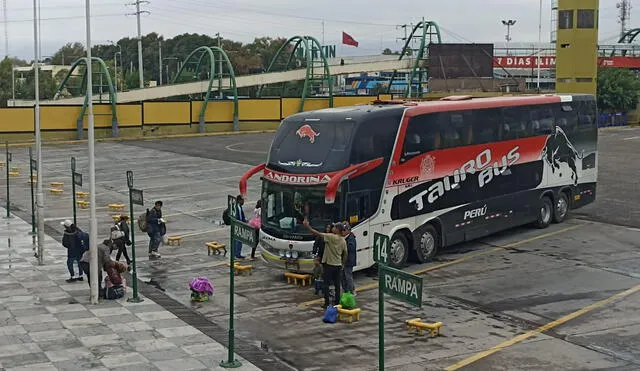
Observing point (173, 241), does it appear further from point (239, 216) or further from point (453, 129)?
point (453, 129)

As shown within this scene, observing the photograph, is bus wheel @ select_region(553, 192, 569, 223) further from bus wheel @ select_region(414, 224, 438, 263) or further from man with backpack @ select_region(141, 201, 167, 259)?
man with backpack @ select_region(141, 201, 167, 259)

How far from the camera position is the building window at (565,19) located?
63.1 meters

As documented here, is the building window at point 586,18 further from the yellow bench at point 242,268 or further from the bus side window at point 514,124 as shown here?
the yellow bench at point 242,268

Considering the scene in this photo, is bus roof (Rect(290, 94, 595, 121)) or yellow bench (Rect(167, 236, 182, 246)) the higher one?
bus roof (Rect(290, 94, 595, 121))

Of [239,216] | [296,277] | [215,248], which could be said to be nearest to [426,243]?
[296,277]

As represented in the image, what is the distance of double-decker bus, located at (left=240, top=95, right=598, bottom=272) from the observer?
18828mm

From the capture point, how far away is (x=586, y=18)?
62844 mm

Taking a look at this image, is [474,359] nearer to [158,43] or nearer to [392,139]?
[392,139]

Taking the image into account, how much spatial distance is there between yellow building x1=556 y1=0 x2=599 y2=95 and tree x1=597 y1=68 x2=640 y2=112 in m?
18.4

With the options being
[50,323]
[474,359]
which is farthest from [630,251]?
[50,323]

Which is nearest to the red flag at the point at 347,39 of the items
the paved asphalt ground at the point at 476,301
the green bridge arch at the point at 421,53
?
the green bridge arch at the point at 421,53

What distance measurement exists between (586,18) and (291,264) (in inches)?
1986

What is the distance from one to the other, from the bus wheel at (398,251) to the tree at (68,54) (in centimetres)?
16083

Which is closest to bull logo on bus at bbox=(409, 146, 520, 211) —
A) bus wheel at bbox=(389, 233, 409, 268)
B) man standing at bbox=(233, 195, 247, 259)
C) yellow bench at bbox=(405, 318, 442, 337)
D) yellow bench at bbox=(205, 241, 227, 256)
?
bus wheel at bbox=(389, 233, 409, 268)
